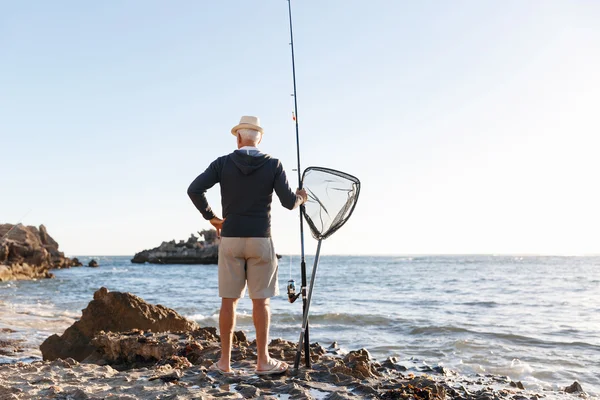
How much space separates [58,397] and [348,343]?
19.3ft

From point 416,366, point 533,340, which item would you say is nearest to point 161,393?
point 416,366

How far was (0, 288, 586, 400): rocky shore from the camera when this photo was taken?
4004 millimetres

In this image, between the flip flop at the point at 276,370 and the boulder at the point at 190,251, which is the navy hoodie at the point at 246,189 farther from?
the boulder at the point at 190,251

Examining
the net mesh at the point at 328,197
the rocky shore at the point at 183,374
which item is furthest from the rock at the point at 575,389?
the net mesh at the point at 328,197

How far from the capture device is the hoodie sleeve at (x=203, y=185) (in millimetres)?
4375

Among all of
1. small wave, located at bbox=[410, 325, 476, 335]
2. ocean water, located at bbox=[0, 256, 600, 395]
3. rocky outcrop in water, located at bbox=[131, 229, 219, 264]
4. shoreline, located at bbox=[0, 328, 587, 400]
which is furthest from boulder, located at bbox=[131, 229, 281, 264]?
shoreline, located at bbox=[0, 328, 587, 400]

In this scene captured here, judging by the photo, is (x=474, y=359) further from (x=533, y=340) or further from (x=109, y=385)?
(x=109, y=385)

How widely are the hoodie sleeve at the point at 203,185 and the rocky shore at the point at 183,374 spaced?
1458 mm

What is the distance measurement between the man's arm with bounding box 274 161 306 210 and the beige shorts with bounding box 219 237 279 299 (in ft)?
1.13

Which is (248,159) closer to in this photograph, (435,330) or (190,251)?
(435,330)

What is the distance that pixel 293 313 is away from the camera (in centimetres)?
1273

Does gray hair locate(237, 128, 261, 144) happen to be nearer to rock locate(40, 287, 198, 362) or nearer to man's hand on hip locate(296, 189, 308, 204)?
man's hand on hip locate(296, 189, 308, 204)

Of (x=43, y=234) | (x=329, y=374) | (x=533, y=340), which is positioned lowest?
(x=533, y=340)

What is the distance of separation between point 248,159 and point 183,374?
199cm
